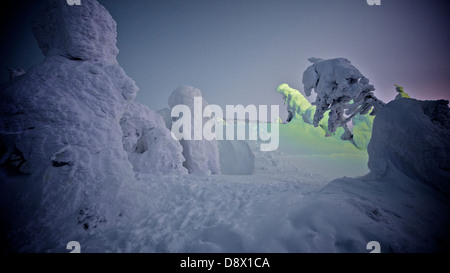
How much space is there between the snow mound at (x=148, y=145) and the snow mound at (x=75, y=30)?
3.04m

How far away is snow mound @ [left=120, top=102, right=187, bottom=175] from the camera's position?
6488 mm

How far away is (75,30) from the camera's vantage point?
13.9ft

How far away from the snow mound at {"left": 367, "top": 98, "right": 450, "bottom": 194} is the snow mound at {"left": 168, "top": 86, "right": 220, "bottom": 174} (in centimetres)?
742

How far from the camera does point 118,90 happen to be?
4.19m

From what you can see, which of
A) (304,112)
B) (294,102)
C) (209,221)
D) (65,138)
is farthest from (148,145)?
(294,102)

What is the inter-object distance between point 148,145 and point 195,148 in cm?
368

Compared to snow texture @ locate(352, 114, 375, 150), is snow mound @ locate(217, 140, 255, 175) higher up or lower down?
lower down

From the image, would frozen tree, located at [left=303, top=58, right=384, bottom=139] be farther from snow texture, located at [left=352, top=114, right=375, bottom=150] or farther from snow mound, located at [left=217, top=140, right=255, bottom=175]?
snow texture, located at [left=352, top=114, right=375, bottom=150]

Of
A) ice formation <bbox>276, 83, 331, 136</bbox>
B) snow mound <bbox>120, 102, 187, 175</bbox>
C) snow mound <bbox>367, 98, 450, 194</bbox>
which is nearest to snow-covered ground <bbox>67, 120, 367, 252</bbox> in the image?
snow mound <bbox>120, 102, 187, 175</bbox>

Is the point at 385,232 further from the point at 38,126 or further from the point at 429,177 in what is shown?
the point at 38,126

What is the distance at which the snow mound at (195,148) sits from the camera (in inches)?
396

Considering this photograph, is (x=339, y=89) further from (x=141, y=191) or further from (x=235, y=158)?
(x=235, y=158)

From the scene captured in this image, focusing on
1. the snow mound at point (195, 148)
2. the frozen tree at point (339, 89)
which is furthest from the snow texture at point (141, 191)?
the snow mound at point (195, 148)

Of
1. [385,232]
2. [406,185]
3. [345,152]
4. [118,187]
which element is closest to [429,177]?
[406,185]
